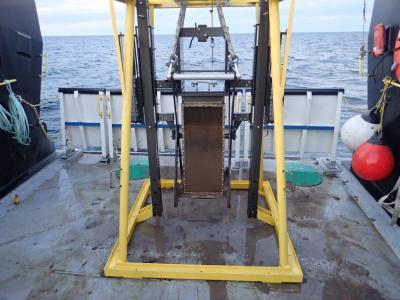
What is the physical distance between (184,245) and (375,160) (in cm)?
206

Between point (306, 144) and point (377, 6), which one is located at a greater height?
point (377, 6)

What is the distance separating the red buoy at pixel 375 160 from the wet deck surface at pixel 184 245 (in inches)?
19.9

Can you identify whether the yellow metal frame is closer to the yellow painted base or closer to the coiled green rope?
the yellow painted base

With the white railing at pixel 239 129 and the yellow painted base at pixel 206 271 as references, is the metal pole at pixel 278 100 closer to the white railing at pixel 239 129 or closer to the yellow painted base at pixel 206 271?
the yellow painted base at pixel 206 271

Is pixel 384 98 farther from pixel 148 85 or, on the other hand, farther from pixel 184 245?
pixel 184 245

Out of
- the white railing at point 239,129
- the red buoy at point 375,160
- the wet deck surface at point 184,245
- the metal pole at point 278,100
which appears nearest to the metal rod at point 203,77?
the metal pole at point 278,100

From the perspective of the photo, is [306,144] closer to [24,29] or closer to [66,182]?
[66,182]

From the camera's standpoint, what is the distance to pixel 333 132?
4523mm

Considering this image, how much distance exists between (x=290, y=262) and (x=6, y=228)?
2.75m

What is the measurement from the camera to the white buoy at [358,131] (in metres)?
3.44

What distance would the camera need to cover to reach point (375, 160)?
3.10m

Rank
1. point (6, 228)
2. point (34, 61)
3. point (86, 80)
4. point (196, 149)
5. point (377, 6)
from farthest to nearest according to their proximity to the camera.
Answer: point (86, 80), point (34, 61), point (377, 6), point (6, 228), point (196, 149)

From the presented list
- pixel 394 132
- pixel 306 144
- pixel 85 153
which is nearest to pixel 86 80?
pixel 85 153

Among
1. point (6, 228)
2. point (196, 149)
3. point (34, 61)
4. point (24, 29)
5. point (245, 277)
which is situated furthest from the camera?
point (34, 61)
